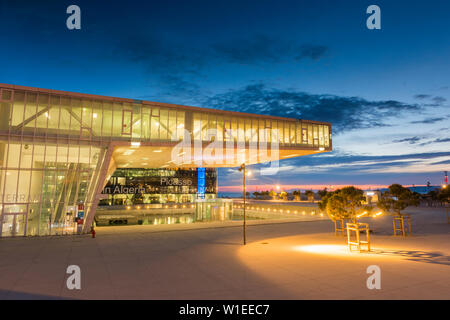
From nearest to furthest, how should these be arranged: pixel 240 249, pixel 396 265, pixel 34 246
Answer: pixel 396 265
pixel 240 249
pixel 34 246

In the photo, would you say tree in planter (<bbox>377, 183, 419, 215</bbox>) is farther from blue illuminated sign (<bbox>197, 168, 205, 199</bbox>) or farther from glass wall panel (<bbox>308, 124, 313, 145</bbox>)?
blue illuminated sign (<bbox>197, 168, 205, 199</bbox>)

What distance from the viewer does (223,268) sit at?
12148 mm

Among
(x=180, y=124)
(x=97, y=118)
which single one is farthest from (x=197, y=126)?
(x=97, y=118)

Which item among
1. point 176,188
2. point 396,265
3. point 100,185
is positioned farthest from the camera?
point 176,188

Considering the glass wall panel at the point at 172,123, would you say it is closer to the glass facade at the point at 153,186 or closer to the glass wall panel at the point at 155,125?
the glass wall panel at the point at 155,125

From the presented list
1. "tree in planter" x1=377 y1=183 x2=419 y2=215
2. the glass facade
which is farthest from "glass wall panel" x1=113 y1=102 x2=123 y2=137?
the glass facade

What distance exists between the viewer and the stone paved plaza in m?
9.05

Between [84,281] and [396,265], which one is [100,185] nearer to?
[84,281]

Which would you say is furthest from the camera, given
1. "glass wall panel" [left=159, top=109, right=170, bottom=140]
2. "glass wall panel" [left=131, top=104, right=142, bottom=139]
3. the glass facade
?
the glass facade

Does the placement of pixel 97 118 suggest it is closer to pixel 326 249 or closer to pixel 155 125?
pixel 155 125

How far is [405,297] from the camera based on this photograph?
847cm

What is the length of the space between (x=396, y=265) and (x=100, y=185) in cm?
2390
